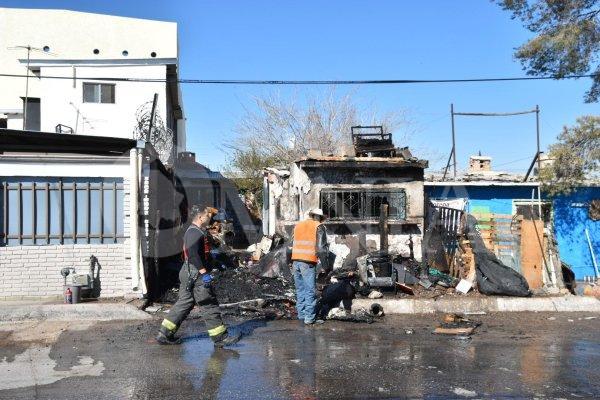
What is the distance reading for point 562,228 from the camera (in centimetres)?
1662

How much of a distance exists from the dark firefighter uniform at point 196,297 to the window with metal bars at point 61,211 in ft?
10.8

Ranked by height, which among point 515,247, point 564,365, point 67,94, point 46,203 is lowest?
point 564,365

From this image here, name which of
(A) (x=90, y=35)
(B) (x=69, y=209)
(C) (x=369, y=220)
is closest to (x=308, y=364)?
(B) (x=69, y=209)

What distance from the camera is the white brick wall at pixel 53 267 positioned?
9.56m

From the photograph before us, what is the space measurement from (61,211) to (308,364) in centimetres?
562

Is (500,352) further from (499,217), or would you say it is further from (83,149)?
(83,149)

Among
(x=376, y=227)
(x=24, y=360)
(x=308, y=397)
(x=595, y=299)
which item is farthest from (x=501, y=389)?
(x=376, y=227)

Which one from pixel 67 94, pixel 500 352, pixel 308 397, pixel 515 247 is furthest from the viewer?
pixel 67 94

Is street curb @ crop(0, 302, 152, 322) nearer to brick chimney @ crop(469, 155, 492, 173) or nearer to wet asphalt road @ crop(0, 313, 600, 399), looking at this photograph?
wet asphalt road @ crop(0, 313, 600, 399)

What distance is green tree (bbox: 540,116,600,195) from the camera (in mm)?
13609

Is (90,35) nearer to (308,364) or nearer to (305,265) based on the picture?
(305,265)

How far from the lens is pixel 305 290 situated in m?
8.47

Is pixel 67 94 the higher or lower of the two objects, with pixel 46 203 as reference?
higher

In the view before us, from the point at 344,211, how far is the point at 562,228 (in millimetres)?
7642
